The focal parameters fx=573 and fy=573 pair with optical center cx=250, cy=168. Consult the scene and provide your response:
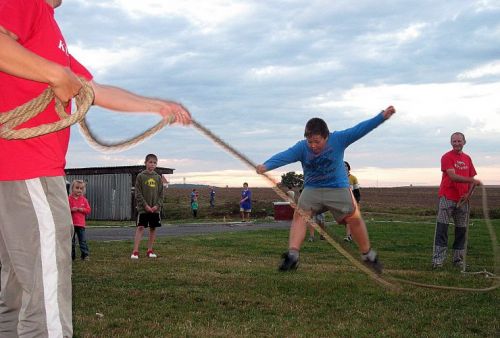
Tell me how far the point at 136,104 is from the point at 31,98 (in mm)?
545

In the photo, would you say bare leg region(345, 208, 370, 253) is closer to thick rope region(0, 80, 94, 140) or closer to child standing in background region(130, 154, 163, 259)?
thick rope region(0, 80, 94, 140)

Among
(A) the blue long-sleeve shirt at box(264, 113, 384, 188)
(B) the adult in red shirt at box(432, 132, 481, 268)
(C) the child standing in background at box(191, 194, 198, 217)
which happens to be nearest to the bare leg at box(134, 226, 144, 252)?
(A) the blue long-sleeve shirt at box(264, 113, 384, 188)

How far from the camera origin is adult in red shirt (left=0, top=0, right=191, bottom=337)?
103 inches

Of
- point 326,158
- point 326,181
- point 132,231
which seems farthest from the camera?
point 132,231

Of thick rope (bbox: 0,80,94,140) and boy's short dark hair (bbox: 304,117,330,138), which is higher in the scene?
boy's short dark hair (bbox: 304,117,330,138)

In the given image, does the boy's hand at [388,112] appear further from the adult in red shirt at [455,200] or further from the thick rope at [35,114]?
the thick rope at [35,114]

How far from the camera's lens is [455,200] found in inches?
386

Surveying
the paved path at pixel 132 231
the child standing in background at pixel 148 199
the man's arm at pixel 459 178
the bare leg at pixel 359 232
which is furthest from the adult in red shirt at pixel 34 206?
the paved path at pixel 132 231

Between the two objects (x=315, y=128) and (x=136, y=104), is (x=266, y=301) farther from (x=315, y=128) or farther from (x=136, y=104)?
(x=136, y=104)

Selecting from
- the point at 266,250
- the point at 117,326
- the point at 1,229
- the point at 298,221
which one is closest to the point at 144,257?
the point at 266,250

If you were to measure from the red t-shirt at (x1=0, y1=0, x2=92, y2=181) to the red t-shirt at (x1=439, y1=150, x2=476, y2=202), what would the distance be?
7942 mm

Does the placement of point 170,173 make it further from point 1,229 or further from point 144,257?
point 1,229

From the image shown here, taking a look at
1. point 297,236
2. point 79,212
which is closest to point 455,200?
point 297,236

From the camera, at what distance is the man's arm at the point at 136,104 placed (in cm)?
304
